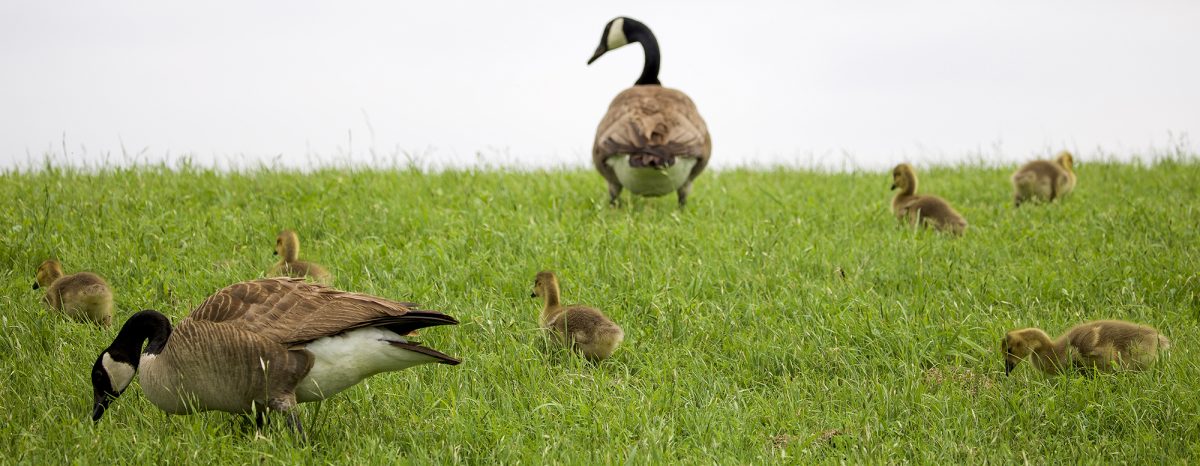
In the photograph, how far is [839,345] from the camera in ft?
23.5

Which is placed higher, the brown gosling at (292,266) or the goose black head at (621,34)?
the goose black head at (621,34)

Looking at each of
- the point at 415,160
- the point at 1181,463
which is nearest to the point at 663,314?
the point at 1181,463

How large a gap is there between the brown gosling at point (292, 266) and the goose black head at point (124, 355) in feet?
7.30

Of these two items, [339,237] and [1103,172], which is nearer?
[339,237]

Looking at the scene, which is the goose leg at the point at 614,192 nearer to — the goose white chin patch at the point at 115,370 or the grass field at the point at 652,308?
the grass field at the point at 652,308

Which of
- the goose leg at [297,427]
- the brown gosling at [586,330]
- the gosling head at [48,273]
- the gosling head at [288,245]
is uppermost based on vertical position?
the gosling head at [288,245]

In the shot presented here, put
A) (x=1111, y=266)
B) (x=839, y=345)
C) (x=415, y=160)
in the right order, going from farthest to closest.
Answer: (x=415, y=160) < (x=1111, y=266) < (x=839, y=345)

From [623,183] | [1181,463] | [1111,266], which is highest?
[623,183]

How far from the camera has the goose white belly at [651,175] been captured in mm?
10617

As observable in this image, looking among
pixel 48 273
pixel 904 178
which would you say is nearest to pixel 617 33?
pixel 904 178

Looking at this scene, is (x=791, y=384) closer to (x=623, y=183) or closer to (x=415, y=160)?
(x=623, y=183)

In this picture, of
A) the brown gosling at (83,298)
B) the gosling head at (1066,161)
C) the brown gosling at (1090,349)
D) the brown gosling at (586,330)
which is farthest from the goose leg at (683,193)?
the brown gosling at (83,298)

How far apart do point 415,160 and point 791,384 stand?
8.11 metres

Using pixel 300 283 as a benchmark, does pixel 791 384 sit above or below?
below
